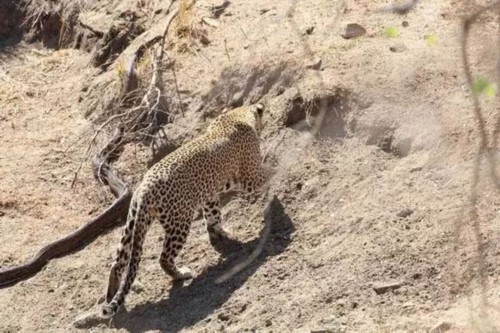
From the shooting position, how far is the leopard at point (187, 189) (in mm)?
9703

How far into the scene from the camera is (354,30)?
1198 cm

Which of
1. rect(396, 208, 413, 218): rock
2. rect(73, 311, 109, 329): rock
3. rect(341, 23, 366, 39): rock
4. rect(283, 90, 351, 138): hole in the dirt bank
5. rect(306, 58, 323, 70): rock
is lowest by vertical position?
rect(73, 311, 109, 329): rock

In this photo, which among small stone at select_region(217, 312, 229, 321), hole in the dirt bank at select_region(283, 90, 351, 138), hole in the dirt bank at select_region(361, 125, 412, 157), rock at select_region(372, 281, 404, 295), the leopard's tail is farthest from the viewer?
hole in the dirt bank at select_region(283, 90, 351, 138)

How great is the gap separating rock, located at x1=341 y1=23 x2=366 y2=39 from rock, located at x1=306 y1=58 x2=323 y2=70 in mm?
524

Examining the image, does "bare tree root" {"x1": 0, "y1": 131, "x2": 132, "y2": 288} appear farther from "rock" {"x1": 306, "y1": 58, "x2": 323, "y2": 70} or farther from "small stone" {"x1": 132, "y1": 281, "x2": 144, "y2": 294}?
"rock" {"x1": 306, "y1": 58, "x2": 323, "y2": 70}

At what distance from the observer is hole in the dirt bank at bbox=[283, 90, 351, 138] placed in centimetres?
1115

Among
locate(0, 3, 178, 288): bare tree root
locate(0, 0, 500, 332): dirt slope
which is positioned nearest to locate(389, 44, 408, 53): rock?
locate(0, 0, 500, 332): dirt slope

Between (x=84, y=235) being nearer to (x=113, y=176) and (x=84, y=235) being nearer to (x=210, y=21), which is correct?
(x=113, y=176)

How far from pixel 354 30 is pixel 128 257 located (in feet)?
13.0

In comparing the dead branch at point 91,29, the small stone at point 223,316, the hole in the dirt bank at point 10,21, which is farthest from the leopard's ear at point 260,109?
the hole in the dirt bank at point 10,21

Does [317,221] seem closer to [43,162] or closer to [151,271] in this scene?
[151,271]

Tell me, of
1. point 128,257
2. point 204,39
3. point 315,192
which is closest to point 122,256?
point 128,257

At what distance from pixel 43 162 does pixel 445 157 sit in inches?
219

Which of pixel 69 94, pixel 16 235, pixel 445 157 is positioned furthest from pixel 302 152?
pixel 69 94
